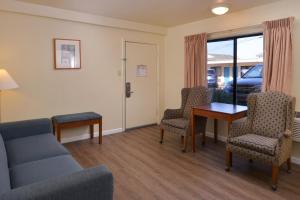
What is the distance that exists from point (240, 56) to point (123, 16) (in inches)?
92.5

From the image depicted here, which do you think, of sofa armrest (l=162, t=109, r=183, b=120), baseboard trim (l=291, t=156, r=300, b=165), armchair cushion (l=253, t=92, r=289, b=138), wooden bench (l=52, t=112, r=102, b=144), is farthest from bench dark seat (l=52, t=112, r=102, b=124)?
baseboard trim (l=291, t=156, r=300, b=165)

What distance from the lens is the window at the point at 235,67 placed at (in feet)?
12.9

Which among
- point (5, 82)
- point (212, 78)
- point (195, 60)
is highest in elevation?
point (195, 60)

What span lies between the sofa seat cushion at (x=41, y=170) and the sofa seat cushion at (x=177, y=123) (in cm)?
200

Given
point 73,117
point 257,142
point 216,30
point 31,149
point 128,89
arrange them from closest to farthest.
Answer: point 31,149
point 257,142
point 73,117
point 216,30
point 128,89

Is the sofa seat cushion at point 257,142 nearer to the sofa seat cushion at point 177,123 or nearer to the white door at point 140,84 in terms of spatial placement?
the sofa seat cushion at point 177,123

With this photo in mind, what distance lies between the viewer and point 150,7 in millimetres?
3789

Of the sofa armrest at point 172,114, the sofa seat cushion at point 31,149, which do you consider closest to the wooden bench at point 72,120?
the sofa seat cushion at point 31,149

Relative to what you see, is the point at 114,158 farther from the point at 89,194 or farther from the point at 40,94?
the point at 89,194

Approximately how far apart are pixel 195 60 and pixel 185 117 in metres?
1.23

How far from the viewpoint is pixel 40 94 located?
3.85 metres

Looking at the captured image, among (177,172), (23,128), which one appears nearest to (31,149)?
(23,128)

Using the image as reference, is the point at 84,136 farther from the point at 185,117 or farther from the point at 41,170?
the point at 41,170

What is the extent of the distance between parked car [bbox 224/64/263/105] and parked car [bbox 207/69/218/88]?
13.0 inches
